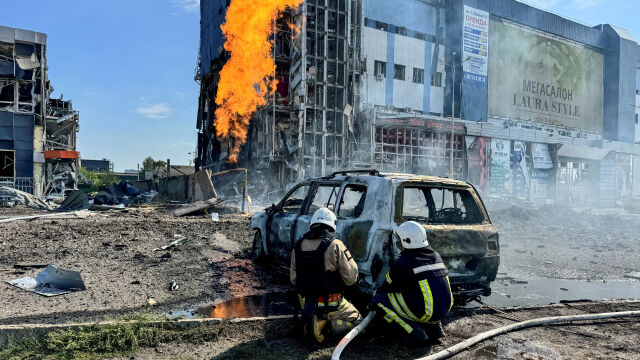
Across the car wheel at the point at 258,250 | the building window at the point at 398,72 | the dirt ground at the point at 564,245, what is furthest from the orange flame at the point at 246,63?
the building window at the point at 398,72

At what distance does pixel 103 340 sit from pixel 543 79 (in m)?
47.8

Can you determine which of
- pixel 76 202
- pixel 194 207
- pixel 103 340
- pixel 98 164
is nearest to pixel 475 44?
pixel 194 207

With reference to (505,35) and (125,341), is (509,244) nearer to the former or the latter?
(125,341)

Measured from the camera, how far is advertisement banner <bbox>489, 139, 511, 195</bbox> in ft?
110

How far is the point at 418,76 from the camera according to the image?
3500cm

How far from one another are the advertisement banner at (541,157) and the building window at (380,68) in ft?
53.7

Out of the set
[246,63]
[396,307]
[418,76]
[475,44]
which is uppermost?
[475,44]

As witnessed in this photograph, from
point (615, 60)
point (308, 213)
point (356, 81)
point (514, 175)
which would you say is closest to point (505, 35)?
point (514, 175)

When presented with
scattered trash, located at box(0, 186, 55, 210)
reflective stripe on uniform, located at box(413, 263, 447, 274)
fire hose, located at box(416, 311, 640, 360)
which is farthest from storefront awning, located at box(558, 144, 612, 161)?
scattered trash, located at box(0, 186, 55, 210)

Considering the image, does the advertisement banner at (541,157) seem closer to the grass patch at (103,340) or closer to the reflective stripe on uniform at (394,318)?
the reflective stripe on uniform at (394,318)

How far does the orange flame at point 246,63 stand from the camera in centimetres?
2078

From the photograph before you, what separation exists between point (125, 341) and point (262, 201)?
1560 centimetres

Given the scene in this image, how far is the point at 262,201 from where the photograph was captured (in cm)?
1919

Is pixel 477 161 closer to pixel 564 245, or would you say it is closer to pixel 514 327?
pixel 564 245
